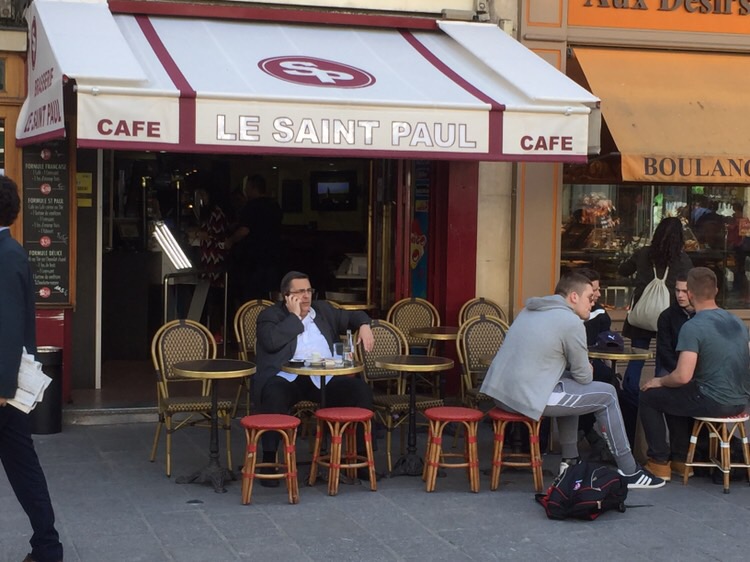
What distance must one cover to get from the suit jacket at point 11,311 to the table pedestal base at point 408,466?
2896 millimetres

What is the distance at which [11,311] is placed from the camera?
15.3 feet

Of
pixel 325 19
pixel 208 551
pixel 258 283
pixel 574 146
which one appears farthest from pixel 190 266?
pixel 208 551

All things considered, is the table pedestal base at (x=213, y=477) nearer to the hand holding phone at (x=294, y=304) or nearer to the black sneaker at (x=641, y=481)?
the hand holding phone at (x=294, y=304)

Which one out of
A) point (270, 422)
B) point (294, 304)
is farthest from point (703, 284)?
point (270, 422)

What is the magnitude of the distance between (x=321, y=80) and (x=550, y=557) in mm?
3574

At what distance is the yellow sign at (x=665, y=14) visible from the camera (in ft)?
30.3

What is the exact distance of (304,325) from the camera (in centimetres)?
700

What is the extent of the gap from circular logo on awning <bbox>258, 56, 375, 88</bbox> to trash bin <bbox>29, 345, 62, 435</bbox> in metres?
2.49

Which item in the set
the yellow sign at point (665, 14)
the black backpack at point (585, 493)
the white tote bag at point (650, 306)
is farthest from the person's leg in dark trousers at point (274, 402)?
the yellow sign at point (665, 14)

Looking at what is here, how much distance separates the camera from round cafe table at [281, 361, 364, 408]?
6.42 m

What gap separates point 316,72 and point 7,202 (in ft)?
10.5

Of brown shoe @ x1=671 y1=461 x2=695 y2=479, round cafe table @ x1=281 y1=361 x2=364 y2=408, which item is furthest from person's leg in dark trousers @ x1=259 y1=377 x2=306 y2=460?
brown shoe @ x1=671 y1=461 x2=695 y2=479

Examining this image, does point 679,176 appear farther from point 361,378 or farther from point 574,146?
point 361,378

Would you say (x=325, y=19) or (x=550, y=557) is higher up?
(x=325, y=19)
